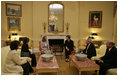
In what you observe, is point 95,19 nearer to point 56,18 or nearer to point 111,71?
point 56,18

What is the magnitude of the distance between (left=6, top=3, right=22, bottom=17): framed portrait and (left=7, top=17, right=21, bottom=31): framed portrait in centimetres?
27

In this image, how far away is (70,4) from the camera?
632cm

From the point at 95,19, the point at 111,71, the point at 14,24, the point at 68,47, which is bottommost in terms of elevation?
the point at 111,71

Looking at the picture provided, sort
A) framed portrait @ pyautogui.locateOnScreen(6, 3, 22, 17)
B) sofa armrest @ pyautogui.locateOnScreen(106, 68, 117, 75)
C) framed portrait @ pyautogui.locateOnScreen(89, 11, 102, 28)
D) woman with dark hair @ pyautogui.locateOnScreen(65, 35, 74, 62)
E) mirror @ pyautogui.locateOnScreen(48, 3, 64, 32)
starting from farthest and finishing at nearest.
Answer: framed portrait @ pyautogui.locateOnScreen(89, 11, 102, 28)
mirror @ pyautogui.locateOnScreen(48, 3, 64, 32)
framed portrait @ pyautogui.locateOnScreen(6, 3, 22, 17)
woman with dark hair @ pyautogui.locateOnScreen(65, 35, 74, 62)
sofa armrest @ pyautogui.locateOnScreen(106, 68, 117, 75)

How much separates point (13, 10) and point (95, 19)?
4.59 m

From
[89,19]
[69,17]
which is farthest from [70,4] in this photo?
[89,19]

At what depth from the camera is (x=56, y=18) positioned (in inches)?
248

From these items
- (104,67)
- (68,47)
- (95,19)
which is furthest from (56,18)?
(104,67)

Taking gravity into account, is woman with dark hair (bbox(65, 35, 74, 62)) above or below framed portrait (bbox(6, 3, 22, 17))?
below

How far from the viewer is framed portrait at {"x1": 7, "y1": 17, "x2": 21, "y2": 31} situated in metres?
6.19

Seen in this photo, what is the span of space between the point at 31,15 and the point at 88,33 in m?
3.43

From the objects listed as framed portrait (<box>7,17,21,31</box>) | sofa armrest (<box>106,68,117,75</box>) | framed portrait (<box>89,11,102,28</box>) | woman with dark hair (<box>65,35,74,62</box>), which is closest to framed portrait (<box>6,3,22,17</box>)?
framed portrait (<box>7,17,21,31</box>)

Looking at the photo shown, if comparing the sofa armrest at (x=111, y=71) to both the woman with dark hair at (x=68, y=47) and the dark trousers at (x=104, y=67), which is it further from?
the woman with dark hair at (x=68, y=47)

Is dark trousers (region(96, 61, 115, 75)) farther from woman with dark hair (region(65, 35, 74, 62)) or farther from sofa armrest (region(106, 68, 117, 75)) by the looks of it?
woman with dark hair (region(65, 35, 74, 62))
